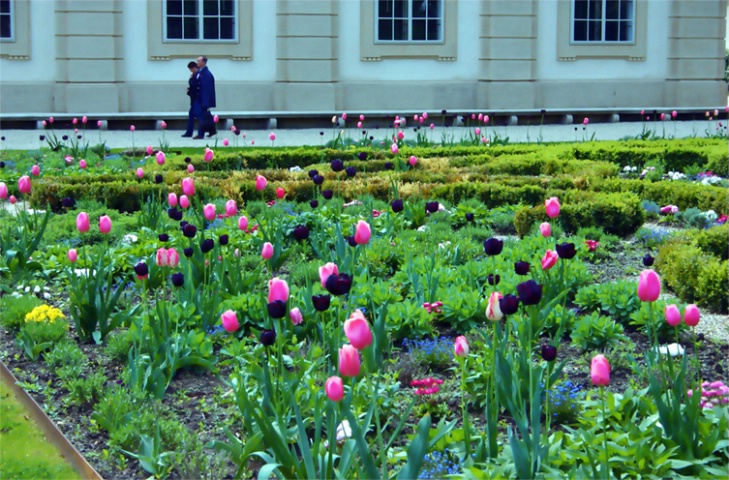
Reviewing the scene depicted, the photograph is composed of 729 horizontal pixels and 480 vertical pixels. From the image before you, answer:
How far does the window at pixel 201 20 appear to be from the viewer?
786 inches

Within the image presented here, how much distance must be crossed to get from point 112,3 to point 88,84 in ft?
4.79

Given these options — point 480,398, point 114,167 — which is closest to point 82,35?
point 114,167

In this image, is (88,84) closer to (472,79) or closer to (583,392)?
(472,79)

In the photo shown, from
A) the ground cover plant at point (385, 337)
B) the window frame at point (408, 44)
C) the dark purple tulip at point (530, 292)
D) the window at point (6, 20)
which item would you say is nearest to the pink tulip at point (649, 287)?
the ground cover plant at point (385, 337)

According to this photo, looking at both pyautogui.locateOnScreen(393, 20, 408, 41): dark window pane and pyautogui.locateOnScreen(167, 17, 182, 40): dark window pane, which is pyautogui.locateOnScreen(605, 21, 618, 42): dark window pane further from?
pyautogui.locateOnScreen(167, 17, 182, 40): dark window pane

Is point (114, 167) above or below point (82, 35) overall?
below

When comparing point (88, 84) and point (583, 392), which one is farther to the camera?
point (88, 84)

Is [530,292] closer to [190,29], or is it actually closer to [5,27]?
[190,29]

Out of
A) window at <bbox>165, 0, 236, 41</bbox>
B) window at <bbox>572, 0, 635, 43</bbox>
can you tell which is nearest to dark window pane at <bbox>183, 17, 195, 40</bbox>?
window at <bbox>165, 0, 236, 41</bbox>

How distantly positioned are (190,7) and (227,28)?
0.75m

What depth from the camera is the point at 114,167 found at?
10820 mm

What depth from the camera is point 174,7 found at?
19.9 metres

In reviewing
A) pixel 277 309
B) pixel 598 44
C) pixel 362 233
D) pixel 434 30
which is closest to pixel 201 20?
pixel 434 30

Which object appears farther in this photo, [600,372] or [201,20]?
[201,20]
